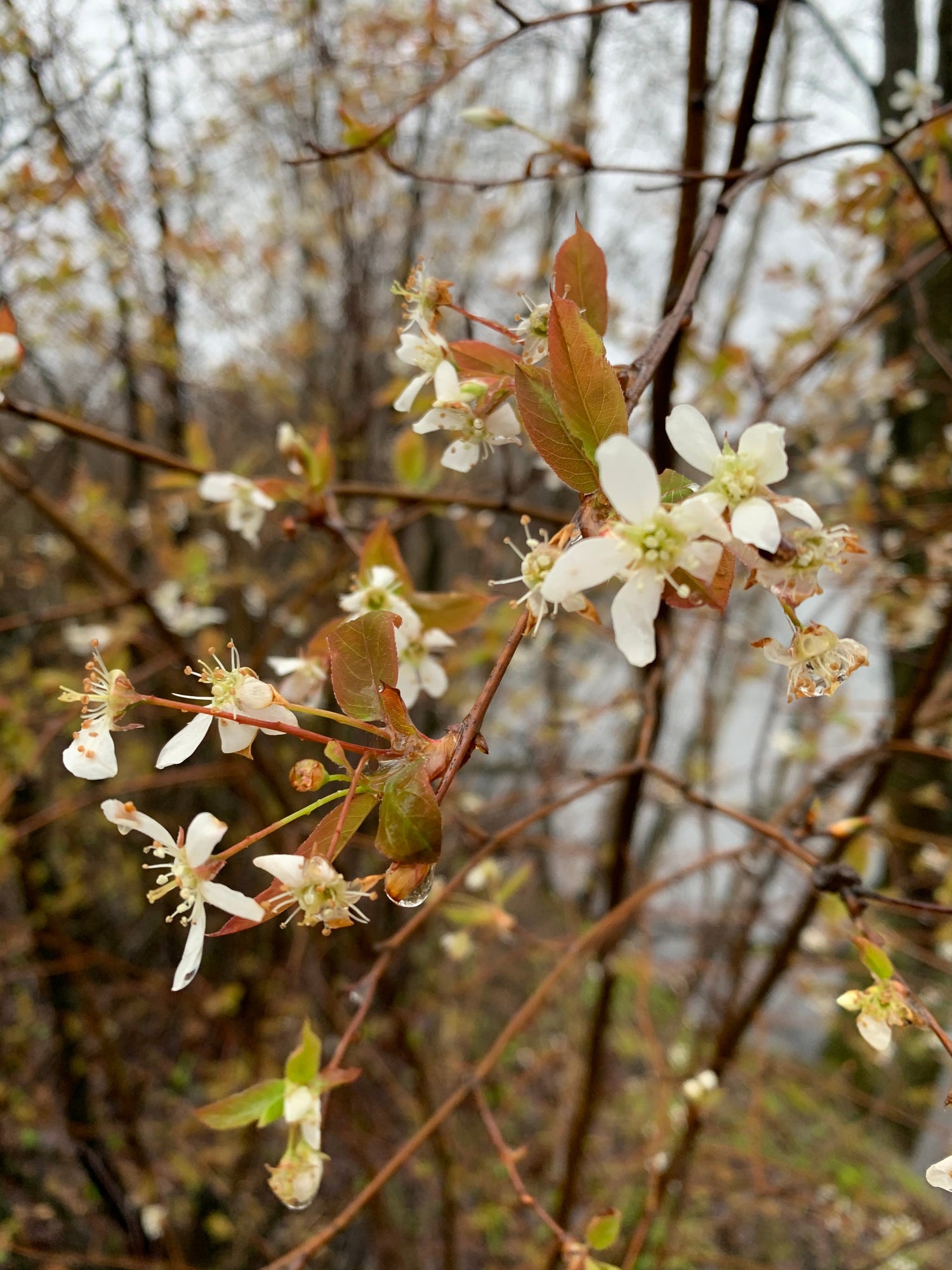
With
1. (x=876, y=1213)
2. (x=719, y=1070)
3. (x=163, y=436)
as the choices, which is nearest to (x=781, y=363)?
(x=719, y=1070)

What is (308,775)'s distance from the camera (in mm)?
339

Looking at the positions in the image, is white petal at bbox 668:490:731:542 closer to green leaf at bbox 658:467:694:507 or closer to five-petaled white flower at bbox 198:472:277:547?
green leaf at bbox 658:467:694:507

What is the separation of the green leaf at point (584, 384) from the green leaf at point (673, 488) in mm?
30

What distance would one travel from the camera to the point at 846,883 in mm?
507

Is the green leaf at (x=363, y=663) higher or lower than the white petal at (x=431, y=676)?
higher

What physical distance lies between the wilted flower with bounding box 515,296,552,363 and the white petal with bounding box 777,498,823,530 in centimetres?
17

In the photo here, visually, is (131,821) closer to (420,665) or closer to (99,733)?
(99,733)

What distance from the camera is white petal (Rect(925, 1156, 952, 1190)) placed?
0.38m

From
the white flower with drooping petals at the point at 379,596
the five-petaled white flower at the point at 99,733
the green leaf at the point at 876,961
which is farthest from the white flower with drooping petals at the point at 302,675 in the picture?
the green leaf at the point at 876,961

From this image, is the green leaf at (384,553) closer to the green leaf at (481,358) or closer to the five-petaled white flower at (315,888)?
the green leaf at (481,358)

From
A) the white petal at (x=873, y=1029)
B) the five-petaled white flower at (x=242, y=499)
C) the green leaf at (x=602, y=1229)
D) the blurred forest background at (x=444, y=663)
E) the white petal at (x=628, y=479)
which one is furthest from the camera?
the blurred forest background at (x=444, y=663)

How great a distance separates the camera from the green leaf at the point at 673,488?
0.34 m

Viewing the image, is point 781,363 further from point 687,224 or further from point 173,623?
point 173,623

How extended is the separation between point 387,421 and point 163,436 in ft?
2.76
